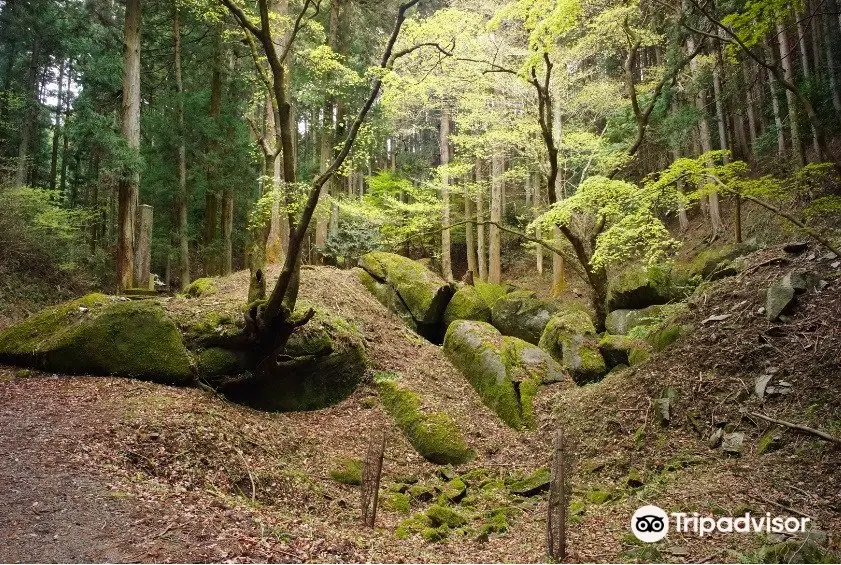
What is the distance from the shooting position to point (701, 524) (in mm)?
4918

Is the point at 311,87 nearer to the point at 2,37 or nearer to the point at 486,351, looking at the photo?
the point at 486,351

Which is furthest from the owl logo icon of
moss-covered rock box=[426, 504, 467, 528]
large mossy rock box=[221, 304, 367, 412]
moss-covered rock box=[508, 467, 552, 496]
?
large mossy rock box=[221, 304, 367, 412]

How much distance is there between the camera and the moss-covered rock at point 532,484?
7469 millimetres

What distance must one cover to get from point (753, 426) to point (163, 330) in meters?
9.20

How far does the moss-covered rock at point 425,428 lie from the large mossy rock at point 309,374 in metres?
0.91

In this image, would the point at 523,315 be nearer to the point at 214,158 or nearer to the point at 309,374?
the point at 309,374

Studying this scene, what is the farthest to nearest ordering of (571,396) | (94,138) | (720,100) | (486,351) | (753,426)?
(720,100) < (94,138) < (486,351) < (571,396) < (753,426)

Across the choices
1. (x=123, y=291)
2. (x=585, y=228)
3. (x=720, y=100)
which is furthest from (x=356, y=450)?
(x=720, y=100)

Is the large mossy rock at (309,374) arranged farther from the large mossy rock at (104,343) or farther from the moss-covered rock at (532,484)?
the moss-covered rock at (532,484)

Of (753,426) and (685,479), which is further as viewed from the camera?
(753,426)

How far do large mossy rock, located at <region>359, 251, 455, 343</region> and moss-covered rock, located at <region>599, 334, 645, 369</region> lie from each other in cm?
508

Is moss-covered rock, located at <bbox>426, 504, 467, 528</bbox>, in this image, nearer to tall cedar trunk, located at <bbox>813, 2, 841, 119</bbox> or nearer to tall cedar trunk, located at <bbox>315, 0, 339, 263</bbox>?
tall cedar trunk, located at <bbox>315, 0, 339, 263</bbox>

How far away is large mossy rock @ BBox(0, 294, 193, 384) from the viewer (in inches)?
305

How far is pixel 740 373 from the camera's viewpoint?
7.20 m
